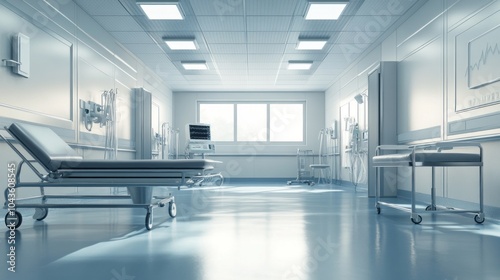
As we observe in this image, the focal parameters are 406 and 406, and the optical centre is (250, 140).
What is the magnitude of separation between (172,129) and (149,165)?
806 centimetres

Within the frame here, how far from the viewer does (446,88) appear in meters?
4.59

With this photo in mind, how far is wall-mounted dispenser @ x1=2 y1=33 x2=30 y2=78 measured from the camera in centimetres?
381

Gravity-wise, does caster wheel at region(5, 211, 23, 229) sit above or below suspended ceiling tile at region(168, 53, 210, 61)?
below

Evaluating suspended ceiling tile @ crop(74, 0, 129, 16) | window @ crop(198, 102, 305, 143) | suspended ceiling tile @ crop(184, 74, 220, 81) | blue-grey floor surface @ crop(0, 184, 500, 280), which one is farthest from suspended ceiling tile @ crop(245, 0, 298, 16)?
window @ crop(198, 102, 305, 143)

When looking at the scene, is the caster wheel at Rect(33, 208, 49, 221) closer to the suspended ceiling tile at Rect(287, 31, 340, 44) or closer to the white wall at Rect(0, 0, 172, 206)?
the white wall at Rect(0, 0, 172, 206)

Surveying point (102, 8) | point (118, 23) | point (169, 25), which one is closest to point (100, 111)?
point (118, 23)

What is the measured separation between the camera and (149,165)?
327 centimetres

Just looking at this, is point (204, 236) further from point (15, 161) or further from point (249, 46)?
point (249, 46)

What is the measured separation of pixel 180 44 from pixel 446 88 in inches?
172

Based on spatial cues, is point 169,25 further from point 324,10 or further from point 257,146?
point 257,146

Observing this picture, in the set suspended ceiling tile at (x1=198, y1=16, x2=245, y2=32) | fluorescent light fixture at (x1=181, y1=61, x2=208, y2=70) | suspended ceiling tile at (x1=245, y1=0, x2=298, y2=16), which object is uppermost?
suspended ceiling tile at (x1=245, y1=0, x2=298, y2=16)

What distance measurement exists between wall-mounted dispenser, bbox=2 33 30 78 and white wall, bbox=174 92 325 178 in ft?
25.4

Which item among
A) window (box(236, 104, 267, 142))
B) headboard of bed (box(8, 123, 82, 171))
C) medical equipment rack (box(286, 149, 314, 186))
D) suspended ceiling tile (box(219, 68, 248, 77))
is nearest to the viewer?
headboard of bed (box(8, 123, 82, 171))

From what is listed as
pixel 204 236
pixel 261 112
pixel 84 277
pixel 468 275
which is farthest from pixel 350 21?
pixel 261 112
